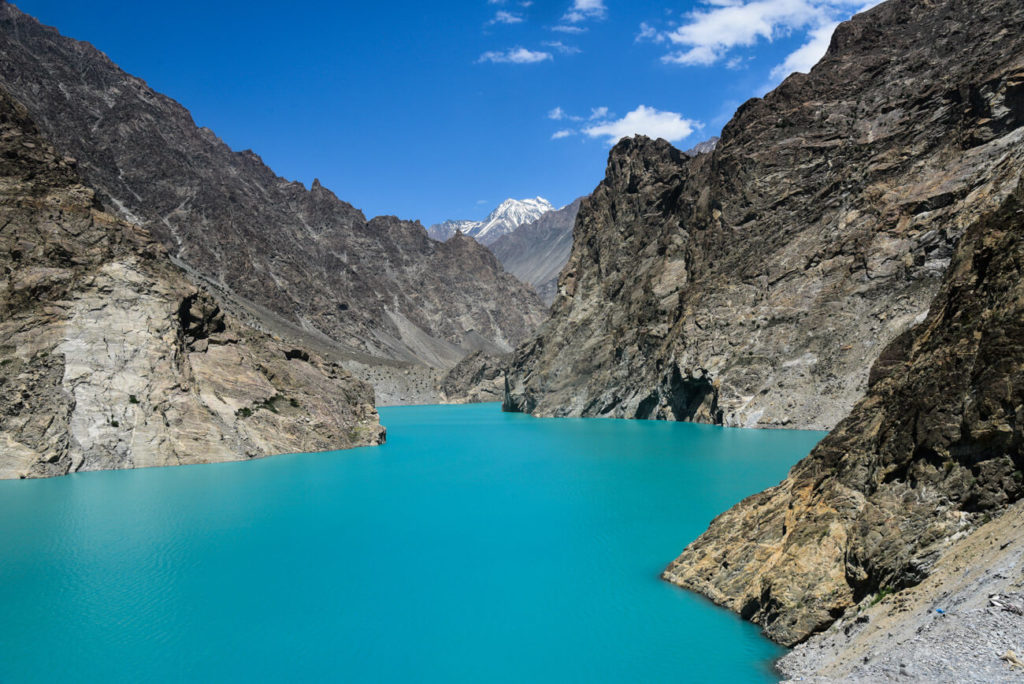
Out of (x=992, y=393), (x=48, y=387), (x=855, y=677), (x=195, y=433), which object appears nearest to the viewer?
(x=855, y=677)

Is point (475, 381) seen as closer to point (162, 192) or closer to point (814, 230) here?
point (814, 230)

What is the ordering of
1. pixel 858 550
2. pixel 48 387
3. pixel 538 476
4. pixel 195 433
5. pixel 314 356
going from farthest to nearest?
pixel 314 356, pixel 195 433, pixel 48 387, pixel 538 476, pixel 858 550

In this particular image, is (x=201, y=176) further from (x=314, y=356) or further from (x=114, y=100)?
(x=314, y=356)

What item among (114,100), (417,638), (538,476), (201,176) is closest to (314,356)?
(538,476)

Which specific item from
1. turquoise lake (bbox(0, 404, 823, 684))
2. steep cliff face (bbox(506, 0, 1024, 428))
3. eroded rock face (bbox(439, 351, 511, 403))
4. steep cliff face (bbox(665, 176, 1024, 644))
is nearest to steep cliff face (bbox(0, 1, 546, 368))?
eroded rock face (bbox(439, 351, 511, 403))

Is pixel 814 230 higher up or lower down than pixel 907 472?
higher up

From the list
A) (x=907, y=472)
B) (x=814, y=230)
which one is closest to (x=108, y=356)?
(x=907, y=472)
